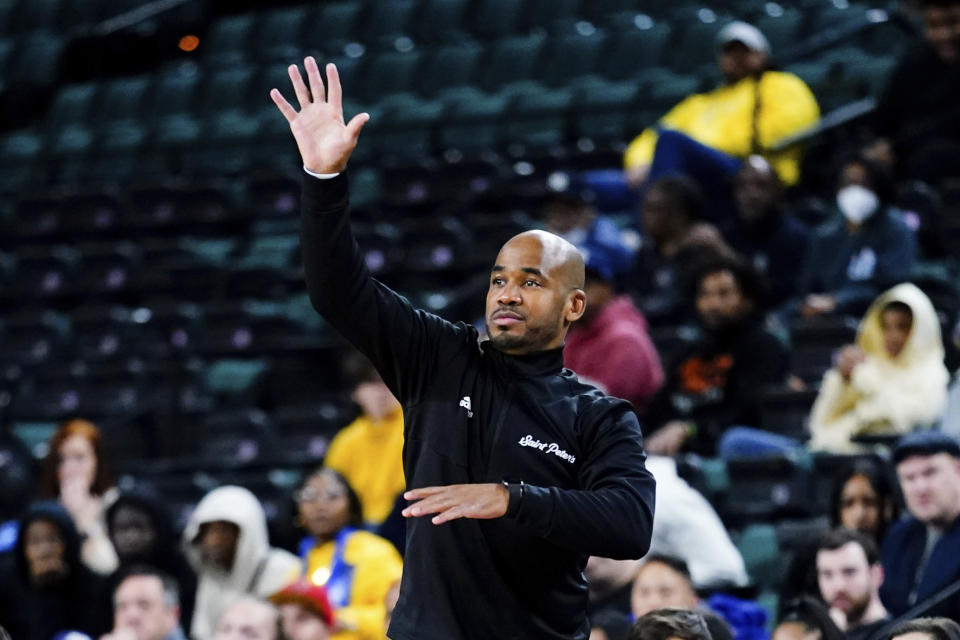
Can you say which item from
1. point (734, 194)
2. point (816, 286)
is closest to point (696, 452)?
point (816, 286)

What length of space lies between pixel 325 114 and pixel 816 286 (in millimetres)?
4907

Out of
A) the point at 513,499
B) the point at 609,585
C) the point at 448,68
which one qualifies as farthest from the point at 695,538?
the point at 448,68

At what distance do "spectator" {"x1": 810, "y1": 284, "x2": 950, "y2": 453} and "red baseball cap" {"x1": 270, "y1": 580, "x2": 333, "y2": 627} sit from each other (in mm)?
1937

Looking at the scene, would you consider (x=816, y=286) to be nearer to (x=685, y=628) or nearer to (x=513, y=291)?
(x=685, y=628)

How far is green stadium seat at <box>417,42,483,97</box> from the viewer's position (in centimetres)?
1139

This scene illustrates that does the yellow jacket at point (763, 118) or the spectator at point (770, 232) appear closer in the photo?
the spectator at point (770, 232)

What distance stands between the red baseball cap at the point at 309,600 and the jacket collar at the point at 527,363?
2.63 meters

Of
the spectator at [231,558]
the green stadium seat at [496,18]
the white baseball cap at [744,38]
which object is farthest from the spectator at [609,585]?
the green stadium seat at [496,18]

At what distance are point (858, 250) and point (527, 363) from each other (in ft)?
15.3

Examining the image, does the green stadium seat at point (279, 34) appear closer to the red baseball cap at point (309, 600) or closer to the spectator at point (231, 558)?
the spectator at point (231, 558)

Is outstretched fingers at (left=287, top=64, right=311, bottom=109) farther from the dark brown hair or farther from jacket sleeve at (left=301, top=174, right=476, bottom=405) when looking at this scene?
the dark brown hair

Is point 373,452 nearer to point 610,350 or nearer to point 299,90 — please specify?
point 610,350

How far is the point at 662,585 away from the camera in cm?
495

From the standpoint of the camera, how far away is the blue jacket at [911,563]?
5094mm
